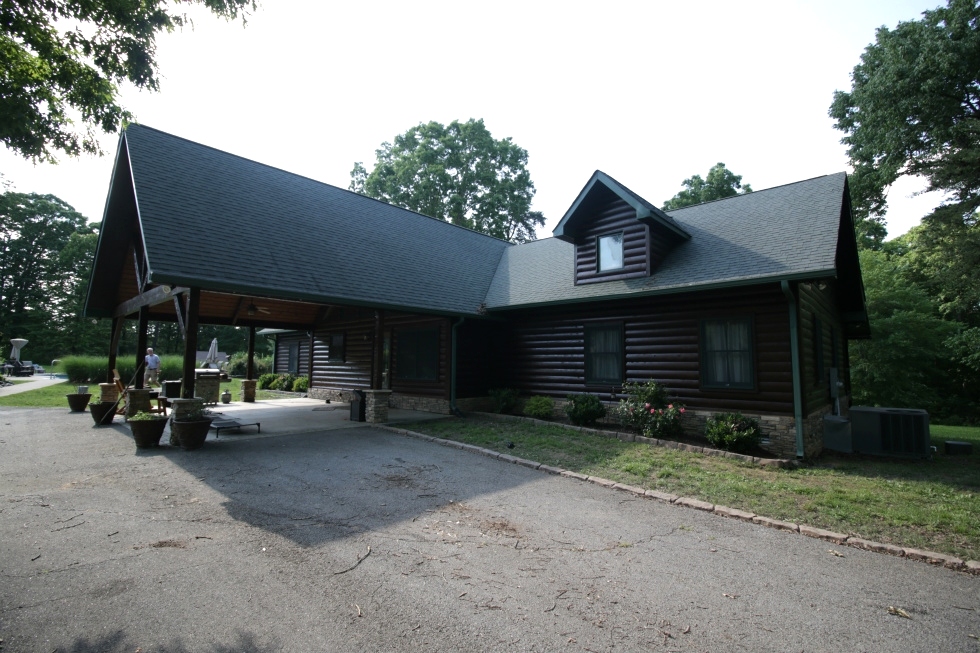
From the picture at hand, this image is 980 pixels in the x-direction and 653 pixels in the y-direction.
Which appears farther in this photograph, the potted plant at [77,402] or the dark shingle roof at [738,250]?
the potted plant at [77,402]

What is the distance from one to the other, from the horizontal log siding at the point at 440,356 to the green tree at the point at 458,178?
20.6m

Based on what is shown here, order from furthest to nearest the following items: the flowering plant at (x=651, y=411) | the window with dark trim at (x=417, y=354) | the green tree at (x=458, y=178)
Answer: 1. the green tree at (x=458, y=178)
2. the window with dark trim at (x=417, y=354)
3. the flowering plant at (x=651, y=411)

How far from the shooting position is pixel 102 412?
11.0 m

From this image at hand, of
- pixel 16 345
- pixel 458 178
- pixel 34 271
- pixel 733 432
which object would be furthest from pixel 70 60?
pixel 34 271

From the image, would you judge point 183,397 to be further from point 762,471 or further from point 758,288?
point 758,288

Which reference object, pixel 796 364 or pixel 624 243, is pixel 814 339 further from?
pixel 624 243

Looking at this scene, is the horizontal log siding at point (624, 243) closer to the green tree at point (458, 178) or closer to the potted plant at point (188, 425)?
the potted plant at point (188, 425)

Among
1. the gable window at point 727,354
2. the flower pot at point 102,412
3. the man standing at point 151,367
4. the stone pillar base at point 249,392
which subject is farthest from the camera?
the stone pillar base at point 249,392

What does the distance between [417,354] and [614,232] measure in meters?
6.92

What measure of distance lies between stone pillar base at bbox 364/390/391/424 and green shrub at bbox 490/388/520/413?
3.26 m

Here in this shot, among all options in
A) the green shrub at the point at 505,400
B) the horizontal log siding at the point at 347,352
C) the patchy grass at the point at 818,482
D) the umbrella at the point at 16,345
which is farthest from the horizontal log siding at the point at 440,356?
the umbrella at the point at 16,345

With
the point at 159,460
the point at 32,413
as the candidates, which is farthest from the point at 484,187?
the point at 159,460

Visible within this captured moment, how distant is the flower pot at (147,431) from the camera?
818 centimetres

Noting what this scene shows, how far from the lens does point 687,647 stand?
296 cm
